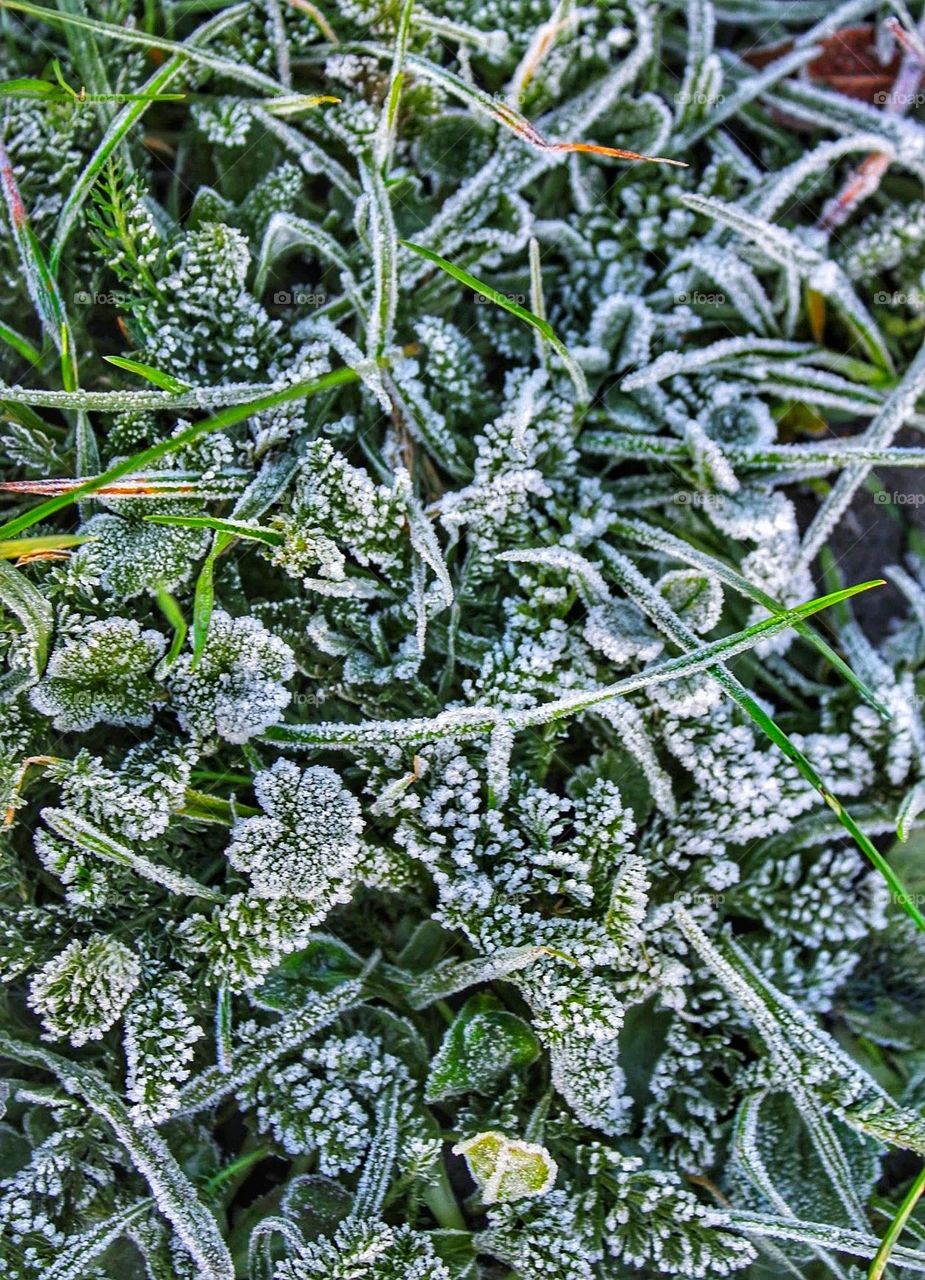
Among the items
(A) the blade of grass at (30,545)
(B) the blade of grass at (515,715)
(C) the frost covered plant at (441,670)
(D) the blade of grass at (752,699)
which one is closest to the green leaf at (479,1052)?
(C) the frost covered plant at (441,670)

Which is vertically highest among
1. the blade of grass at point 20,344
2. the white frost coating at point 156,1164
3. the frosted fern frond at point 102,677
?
the blade of grass at point 20,344

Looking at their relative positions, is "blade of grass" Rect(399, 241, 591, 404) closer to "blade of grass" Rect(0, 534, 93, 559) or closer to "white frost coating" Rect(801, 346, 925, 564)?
"white frost coating" Rect(801, 346, 925, 564)

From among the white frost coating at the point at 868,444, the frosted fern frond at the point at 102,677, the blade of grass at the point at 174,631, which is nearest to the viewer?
the blade of grass at the point at 174,631

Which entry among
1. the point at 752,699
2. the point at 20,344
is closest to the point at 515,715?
the point at 752,699

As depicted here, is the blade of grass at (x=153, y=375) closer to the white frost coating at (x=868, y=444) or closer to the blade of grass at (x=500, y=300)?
the blade of grass at (x=500, y=300)

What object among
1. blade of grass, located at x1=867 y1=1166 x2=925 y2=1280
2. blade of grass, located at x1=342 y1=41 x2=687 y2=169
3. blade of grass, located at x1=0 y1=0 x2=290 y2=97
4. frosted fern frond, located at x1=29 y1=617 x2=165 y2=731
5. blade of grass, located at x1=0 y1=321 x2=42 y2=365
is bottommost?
blade of grass, located at x1=867 y1=1166 x2=925 y2=1280

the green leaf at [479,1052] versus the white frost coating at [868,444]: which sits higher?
the white frost coating at [868,444]

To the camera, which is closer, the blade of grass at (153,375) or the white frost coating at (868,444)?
the blade of grass at (153,375)

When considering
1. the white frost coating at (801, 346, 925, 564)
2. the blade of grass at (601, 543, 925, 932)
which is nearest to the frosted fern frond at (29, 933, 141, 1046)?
the blade of grass at (601, 543, 925, 932)

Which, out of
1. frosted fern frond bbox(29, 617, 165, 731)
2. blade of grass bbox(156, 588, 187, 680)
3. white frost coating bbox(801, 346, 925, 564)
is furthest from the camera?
white frost coating bbox(801, 346, 925, 564)
